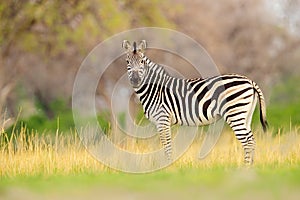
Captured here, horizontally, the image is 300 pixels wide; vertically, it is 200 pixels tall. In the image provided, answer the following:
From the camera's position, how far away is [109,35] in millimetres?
13570

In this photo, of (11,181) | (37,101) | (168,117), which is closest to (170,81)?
(168,117)

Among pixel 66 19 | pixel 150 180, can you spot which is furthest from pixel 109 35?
pixel 150 180

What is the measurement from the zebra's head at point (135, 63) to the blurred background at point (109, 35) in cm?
324

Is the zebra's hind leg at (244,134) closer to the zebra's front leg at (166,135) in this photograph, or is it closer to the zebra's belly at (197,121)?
the zebra's belly at (197,121)

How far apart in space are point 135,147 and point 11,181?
3.26 meters

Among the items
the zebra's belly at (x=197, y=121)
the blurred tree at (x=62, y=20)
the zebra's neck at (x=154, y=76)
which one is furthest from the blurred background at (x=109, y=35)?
the zebra's belly at (x=197, y=121)

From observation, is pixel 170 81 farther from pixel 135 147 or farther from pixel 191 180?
pixel 191 180

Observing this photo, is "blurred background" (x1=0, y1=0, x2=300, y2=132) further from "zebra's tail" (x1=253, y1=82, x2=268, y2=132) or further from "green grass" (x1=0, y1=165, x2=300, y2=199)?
"green grass" (x1=0, y1=165, x2=300, y2=199)

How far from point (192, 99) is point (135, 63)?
110cm

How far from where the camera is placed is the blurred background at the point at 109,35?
13656 mm

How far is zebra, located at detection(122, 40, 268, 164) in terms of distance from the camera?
357 inches

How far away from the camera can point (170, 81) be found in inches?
389

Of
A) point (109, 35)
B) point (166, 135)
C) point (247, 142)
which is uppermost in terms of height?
point (109, 35)

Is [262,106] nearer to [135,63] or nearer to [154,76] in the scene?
[154,76]
